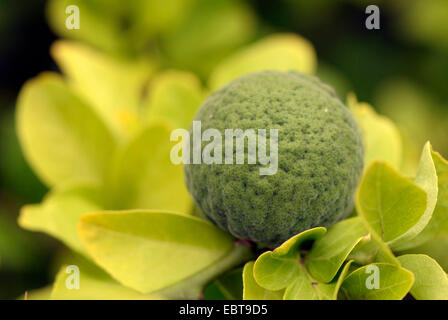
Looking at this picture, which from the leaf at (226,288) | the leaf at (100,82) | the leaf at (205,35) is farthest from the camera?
the leaf at (205,35)

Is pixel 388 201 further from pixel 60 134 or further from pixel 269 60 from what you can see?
pixel 60 134

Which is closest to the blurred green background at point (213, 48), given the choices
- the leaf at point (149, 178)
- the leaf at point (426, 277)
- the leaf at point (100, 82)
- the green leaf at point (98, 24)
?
the green leaf at point (98, 24)

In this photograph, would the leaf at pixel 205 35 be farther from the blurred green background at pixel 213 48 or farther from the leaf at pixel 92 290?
the leaf at pixel 92 290

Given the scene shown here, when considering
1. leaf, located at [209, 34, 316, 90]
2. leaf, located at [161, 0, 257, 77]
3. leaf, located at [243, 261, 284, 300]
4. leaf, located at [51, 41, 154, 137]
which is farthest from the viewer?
leaf, located at [161, 0, 257, 77]

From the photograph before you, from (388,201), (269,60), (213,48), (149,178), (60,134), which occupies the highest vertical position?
(213,48)

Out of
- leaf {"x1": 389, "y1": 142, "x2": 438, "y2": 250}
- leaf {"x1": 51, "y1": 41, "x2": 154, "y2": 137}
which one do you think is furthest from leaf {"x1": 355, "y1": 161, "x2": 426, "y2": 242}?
leaf {"x1": 51, "y1": 41, "x2": 154, "y2": 137}

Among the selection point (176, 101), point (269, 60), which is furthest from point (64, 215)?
point (269, 60)

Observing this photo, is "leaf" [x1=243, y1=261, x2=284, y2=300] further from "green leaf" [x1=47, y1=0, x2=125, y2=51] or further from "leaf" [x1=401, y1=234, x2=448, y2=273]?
"green leaf" [x1=47, y1=0, x2=125, y2=51]
